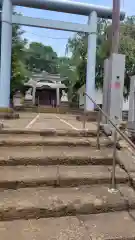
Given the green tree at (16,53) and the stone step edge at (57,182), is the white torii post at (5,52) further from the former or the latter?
the stone step edge at (57,182)

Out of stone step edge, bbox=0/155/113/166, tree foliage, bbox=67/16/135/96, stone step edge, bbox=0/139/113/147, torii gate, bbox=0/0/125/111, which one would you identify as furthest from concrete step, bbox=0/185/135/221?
tree foliage, bbox=67/16/135/96

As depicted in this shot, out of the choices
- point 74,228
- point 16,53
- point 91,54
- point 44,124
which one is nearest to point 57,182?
point 74,228

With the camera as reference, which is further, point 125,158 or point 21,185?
point 125,158

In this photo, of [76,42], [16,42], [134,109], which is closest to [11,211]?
[134,109]

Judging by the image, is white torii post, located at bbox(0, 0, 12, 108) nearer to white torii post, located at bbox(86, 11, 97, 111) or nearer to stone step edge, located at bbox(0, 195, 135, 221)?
white torii post, located at bbox(86, 11, 97, 111)

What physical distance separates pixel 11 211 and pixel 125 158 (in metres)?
1.91

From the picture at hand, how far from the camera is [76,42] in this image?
624 inches

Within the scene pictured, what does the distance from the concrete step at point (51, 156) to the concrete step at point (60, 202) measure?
0.52 meters

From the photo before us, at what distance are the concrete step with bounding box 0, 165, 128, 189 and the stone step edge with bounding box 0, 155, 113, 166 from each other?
85mm

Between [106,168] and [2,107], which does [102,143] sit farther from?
[2,107]

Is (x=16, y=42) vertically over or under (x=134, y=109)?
over

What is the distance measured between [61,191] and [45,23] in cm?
752

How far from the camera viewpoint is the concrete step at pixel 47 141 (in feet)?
12.1

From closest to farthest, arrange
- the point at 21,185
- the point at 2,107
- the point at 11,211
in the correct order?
the point at 11,211 < the point at 21,185 < the point at 2,107
